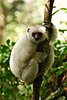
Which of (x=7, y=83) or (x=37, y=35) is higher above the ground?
(x=37, y=35)

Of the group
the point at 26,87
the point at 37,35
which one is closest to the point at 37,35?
the point at 37,35

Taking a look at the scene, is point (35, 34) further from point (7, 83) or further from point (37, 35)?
point (7, 83)

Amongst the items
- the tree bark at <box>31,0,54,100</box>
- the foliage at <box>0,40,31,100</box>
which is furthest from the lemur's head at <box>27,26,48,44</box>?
the foliage at <box>0,40,31,100</box>

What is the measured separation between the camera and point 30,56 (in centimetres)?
350

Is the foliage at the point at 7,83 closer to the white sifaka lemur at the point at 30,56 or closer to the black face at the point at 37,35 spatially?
the white sifaka lemur at the point at 30,56

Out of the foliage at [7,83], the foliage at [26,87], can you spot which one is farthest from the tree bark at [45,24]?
the foliage at [7,83]

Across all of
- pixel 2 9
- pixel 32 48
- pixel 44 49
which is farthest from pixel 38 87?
pixel 2 9

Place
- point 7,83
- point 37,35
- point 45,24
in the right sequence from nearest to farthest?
point 45,24 → point 37,35 → point 7,83

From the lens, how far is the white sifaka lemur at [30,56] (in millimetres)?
3287

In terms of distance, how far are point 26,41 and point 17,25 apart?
6.54 m

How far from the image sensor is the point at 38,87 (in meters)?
2.80

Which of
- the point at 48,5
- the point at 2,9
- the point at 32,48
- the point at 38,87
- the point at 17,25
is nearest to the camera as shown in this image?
the point at 48,5

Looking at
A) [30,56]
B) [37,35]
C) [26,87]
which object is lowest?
[26,87]

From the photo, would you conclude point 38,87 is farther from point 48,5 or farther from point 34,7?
point 34,7
